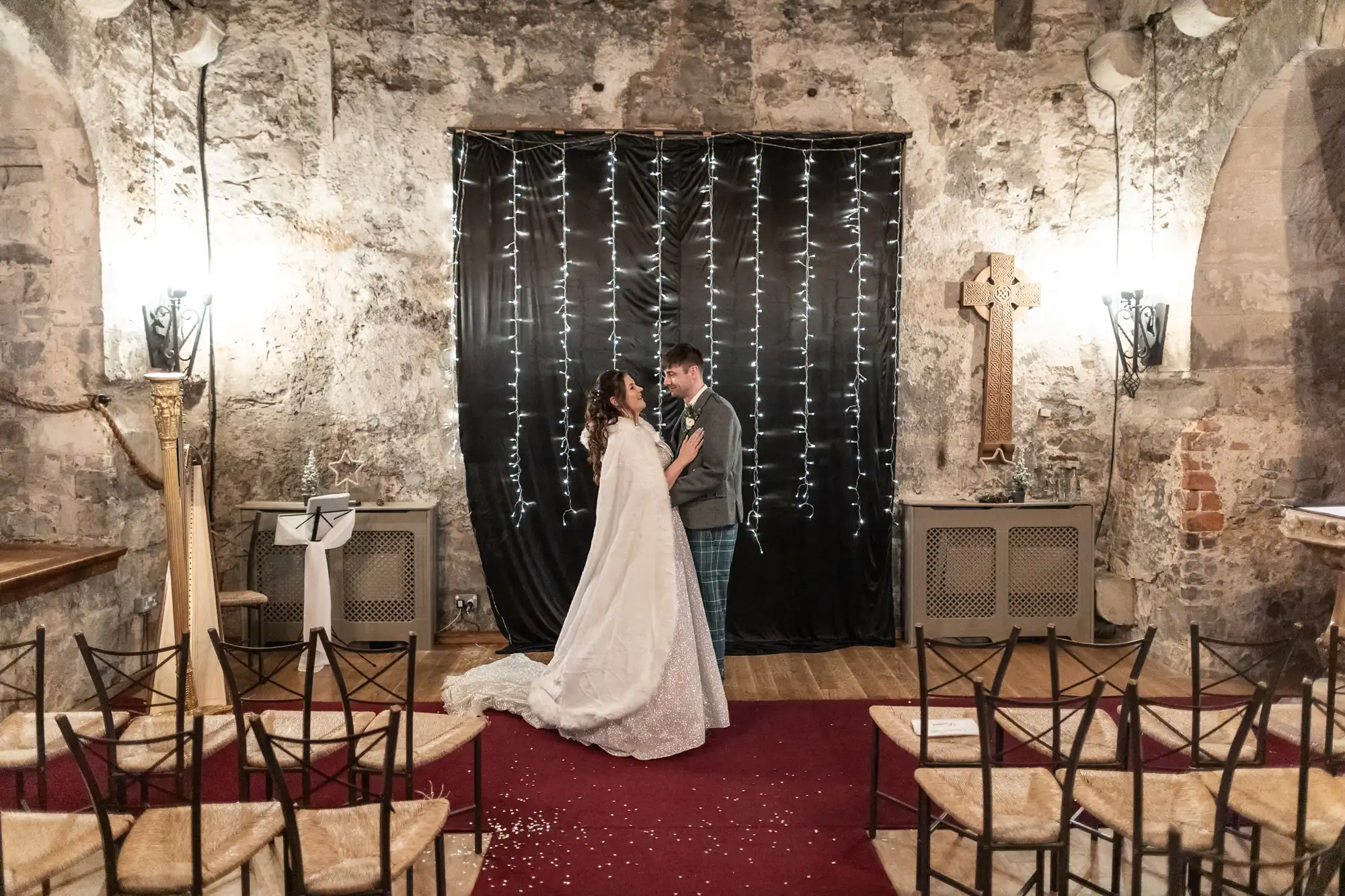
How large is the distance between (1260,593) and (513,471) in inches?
162

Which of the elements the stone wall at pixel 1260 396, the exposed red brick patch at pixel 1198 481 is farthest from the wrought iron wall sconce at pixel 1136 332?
the exposed red brick patch at pixel 1198 481

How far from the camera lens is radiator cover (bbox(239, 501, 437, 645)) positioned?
6.00 metres

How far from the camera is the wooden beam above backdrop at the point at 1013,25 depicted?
6234 mm

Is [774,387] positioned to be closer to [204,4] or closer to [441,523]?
[441,523]

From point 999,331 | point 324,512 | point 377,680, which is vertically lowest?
point 377,680

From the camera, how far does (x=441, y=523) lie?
6309mm

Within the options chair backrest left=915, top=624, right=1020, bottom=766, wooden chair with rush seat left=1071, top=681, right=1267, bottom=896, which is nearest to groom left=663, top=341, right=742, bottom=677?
chair backrest left=915, top=624, right=1020, bottom=766

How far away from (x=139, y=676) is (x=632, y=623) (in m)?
2.66

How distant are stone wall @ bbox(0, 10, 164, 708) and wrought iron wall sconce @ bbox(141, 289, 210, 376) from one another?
410 mm

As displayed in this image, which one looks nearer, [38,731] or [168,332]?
[38,731]

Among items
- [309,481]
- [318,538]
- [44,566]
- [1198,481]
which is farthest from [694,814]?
[1198,481]

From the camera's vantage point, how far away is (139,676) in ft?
17.1

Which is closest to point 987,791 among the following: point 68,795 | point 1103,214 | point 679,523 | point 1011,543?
point 679,523

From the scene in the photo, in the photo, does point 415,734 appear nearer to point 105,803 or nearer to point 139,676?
point 105,803
